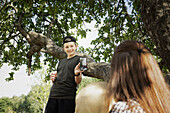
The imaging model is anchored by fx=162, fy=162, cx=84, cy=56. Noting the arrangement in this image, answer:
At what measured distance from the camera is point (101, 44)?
7035 millimetres

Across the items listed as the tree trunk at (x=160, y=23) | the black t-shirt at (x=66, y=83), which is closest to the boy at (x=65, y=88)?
the black t-shirt at (x=66, y=83)

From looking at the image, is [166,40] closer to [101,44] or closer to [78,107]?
[78,107]

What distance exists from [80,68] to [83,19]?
465cm

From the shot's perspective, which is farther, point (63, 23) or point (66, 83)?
point (63, 23)

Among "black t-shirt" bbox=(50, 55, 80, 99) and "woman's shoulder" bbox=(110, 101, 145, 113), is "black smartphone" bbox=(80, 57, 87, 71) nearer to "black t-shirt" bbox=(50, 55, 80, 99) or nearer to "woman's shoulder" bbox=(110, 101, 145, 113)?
"black t-shirt" bbox=(50, 55, 80, 99)

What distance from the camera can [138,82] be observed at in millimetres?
1144

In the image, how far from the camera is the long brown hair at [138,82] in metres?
1.09

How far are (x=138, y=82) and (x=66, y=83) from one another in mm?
2272

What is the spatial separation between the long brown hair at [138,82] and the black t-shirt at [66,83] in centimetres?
213

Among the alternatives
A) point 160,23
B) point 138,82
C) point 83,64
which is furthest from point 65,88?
point 138,82

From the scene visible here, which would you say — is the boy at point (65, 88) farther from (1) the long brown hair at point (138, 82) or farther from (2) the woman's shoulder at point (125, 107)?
(2) the woman's shoulder at point (125, 107)

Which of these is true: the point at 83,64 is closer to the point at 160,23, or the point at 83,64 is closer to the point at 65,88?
the point at 65,88

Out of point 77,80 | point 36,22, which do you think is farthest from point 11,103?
point 77,80

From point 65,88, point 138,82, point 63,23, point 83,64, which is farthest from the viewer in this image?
point 63,23
